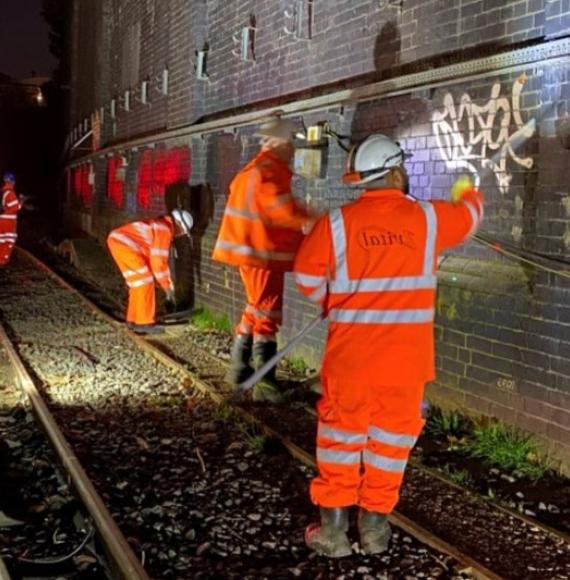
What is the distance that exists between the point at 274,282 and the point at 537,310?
7.80 feet

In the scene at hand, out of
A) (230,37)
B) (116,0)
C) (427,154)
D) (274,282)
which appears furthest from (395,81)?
(116,0)

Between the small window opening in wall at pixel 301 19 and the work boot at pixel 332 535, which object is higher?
the small window opening in wall at pixel 301 19

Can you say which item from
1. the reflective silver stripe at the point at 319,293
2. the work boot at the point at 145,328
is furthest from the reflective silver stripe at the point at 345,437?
the work boot at the point at 145,328

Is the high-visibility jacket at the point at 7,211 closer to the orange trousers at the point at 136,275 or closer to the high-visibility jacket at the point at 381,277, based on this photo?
the orange trousers at the point at 136,275

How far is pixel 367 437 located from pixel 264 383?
10.7 feet

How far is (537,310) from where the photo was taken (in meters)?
5.77

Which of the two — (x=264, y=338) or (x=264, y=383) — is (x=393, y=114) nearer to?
(x=264, y=338)

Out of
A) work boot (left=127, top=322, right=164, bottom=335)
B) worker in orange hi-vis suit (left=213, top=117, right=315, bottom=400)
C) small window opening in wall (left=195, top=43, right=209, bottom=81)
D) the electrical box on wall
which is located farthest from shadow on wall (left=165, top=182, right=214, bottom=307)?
worker in orange hi-vis suit (left=213, top=117, right=315, bottom=400)

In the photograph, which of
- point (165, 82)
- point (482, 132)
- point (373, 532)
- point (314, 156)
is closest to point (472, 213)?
point (373, 532)

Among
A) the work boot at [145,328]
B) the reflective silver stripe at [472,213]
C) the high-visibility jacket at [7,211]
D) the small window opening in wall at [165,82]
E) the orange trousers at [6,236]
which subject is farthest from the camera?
the orange trousers at [6,236]

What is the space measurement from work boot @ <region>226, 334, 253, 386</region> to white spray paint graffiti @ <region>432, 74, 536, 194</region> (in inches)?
93.9

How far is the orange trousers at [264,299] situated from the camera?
7273mm

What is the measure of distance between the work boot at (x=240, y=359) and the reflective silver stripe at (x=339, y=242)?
3.65 m

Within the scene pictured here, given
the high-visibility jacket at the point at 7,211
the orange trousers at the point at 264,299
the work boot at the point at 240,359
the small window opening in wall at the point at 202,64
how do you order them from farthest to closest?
the high-visibility jacket at the point at 7,211
the small window opening in wall at the point at 202,64
the work boot at the point at 240,359
the orange trousers at the point at 264,299
